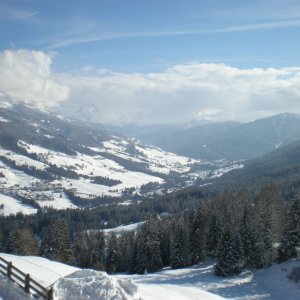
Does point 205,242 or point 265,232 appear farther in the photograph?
point 205,242

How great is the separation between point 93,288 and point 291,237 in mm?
A: 46831

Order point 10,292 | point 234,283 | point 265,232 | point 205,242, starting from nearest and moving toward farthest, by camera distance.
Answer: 1. point 10,292
2. point 234,283
3. point 265,232
4. point 205,242

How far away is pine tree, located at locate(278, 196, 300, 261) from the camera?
6512 cm

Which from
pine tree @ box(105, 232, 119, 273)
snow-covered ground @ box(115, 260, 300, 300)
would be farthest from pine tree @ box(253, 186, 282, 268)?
pine tree @ box(105, 232, 119, 273)

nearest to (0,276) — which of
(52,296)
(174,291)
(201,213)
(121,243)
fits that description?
(52,296)

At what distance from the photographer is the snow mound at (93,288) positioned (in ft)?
89.5

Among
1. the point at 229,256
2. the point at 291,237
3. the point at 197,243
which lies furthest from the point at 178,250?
the point at 291,237

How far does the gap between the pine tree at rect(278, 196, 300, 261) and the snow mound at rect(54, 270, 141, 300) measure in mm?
43319

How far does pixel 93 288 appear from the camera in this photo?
2788cm

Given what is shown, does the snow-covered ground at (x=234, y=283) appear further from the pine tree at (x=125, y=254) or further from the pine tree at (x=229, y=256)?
the pine tree at (x=125, y=254)

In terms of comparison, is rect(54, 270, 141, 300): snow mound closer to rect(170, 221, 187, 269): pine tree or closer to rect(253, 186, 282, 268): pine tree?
rect(253, 186, 282, 268): pine tree

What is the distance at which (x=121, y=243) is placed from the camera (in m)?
106

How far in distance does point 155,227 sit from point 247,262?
21805mm

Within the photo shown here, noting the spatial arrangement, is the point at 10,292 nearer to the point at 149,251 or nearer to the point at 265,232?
the point at 265,232
